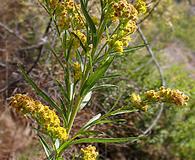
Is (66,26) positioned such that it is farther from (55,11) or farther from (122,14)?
(122,14)

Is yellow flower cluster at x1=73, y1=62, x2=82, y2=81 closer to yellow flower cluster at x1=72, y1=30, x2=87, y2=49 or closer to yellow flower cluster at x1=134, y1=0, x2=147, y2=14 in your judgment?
yellow flower cluster at x1=72, y1=30, x2=87, y2=49

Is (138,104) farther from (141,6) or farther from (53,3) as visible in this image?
(53,3)

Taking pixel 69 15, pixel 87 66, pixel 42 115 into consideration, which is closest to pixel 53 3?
pixel 69 15

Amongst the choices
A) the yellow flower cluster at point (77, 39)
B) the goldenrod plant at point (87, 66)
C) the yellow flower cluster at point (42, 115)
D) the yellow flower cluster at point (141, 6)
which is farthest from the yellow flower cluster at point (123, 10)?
the yellow flower cluster at point (42, 115)

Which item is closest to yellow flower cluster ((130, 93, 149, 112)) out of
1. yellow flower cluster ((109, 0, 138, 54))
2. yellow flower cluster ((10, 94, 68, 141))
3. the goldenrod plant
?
the goldenrod plant

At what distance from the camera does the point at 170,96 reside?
1.66m

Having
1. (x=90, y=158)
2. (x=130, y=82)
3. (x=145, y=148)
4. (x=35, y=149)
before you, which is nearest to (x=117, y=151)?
(x=145, y=148)

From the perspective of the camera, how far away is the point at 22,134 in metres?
3.67

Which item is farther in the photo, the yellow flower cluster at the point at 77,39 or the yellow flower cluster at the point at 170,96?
the yellow flower cluster at the point at 77,39

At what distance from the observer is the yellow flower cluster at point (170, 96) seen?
1.64 m

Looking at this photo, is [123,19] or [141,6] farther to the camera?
[141,6]

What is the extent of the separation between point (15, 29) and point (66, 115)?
120 inches

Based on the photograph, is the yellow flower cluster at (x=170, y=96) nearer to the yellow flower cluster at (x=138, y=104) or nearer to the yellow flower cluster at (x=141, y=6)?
the yellow flower cluster at (x=138, y=104)

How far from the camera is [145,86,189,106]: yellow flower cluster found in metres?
1.64
